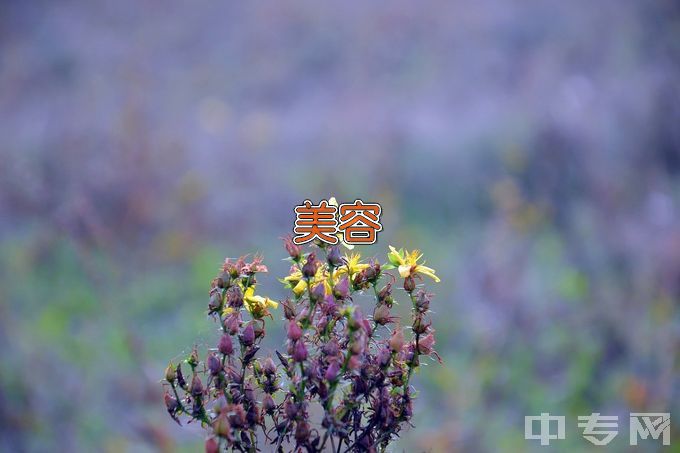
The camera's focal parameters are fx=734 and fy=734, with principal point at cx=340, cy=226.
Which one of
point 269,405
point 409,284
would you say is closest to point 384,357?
point 409,284

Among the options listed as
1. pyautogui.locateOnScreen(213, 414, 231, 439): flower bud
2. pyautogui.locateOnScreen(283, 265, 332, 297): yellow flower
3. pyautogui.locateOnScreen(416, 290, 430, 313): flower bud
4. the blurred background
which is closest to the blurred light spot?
the blurred background

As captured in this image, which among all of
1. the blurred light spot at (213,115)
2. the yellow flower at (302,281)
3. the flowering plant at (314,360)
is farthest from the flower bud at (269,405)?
the blurred light spot at (213,115)

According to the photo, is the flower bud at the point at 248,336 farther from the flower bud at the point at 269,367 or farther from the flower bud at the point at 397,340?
the flower bud at the point at 397,340

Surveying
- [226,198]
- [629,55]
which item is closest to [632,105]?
[629,55]

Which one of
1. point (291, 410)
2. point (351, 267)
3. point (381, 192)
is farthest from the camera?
point (381, 192)

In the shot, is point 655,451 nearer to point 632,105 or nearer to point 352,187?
point 352,187

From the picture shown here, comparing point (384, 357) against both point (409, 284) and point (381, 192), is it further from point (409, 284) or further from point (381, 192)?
point (381, 192)
